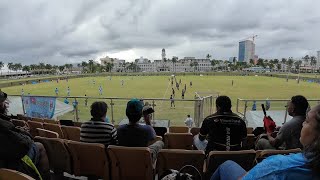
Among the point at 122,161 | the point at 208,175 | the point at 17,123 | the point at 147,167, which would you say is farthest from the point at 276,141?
the point at 17,123

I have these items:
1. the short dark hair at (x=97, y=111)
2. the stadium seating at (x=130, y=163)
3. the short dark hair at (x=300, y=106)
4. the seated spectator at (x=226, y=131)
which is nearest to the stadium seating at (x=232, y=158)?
the seated spectator at (x=226, y=131)

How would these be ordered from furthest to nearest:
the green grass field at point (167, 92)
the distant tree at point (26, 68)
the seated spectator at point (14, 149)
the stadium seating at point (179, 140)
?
the distant tree at point (26, 68) < the green grass field at point (167, 92) < the stadium seating at point (179, 140) < the seated spectator at point (14, 149)

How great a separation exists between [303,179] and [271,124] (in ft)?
8.74

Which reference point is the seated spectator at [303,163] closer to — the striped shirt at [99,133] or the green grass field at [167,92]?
the striped shirt at [99,133]

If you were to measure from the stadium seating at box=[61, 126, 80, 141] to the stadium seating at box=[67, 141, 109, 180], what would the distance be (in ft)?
3.16

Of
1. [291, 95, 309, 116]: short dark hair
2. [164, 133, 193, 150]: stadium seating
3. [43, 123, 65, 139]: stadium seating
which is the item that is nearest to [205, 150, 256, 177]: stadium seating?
[291, 95, 309, 116]: short dark hair

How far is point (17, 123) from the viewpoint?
185 inches

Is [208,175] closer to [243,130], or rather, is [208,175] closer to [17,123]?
[243,130]

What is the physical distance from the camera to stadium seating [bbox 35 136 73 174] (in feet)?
10.6

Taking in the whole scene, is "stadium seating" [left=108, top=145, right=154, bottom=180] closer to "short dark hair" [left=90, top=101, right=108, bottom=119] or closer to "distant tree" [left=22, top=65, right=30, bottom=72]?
"short dark hair" [left=90, top=101, right=108, bottom=119]

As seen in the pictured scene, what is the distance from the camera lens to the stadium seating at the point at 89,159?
299 centimetres

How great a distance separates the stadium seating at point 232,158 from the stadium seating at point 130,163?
0.61 metres

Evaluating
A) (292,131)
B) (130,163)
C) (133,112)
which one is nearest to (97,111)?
(133,112)

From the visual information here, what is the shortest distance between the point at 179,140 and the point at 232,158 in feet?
4.94
